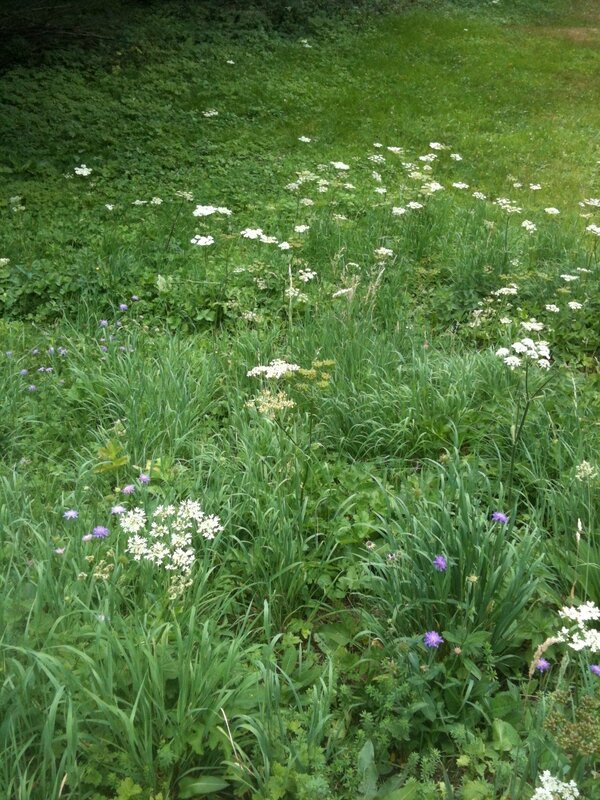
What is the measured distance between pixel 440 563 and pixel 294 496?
28.7 inches

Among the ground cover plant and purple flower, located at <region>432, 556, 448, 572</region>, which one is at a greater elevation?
purple flower, located at <region>432, 556, 448, 572</region>

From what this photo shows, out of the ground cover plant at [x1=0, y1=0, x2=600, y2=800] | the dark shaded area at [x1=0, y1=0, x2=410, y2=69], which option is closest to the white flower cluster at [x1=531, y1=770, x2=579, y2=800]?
the ground cover plant at [x1=0, y1=0, x2=600, y2=800]

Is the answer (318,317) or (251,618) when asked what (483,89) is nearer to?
(318,317)

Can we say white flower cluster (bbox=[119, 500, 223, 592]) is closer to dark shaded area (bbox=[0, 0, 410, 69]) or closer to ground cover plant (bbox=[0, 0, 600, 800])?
ground cover plant (bbox=[0, 0, 600, 800])

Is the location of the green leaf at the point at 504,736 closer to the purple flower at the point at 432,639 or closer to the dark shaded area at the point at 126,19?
the purple flower at the point at 432,639

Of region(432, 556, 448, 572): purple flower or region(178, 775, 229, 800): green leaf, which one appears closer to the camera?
region(178, 775, 229, 800): green leaf

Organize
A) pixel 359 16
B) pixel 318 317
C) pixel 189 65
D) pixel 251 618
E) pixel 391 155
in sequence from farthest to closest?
pixel 359 16 → pixel 189 65 → pixel 391 155 → pixel 318 317 → pixel 251 618

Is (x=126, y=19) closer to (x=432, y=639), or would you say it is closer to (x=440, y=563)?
(x=440, y=563)

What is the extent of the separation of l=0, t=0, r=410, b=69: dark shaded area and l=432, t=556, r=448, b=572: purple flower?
1195 centimetres

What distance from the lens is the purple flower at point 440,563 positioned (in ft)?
6.70

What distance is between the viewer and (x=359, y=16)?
1636cm

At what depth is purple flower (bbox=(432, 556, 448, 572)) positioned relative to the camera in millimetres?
2041

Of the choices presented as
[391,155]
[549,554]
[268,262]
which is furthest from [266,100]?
[549,554]

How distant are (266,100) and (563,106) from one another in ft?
18.6
